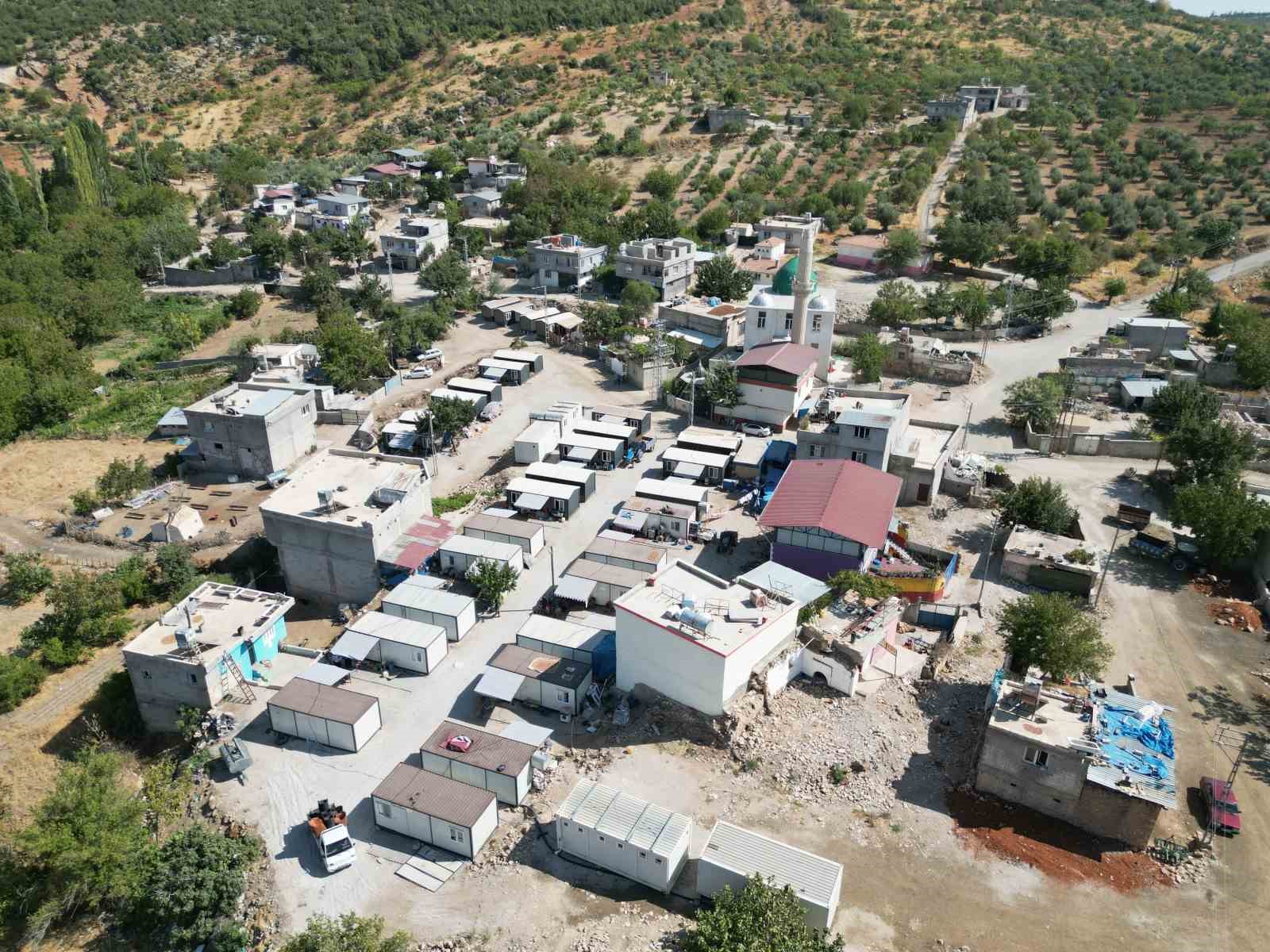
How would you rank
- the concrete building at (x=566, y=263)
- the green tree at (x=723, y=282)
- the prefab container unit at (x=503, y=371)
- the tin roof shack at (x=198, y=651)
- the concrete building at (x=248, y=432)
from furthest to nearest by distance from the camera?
1. the concrete building at (x=566, y=263)
2. the green tree at (x=723, y=282)
3. the prefab container unit at (x=503, y=371)
4. the concrete building at (x=248, y=432)
5. the tin roof shack at (x=198, y=651)

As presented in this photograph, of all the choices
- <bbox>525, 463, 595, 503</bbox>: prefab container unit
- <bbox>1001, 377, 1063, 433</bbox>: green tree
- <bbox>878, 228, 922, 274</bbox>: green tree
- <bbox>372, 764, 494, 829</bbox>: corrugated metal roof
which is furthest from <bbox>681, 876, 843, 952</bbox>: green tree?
<bbox>878, 228, 922, 274</bbox>: green tree

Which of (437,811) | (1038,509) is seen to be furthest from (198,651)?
(1038,509)

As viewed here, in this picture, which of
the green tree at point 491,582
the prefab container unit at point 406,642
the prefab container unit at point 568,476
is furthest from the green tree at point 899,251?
the prefab container unit at point 406,642

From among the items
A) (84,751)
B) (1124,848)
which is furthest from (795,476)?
(84,751)

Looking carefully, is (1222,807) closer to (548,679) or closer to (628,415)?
(548,679)

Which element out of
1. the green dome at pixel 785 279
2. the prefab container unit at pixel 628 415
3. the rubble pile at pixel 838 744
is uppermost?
the green dome at pixel 785 279

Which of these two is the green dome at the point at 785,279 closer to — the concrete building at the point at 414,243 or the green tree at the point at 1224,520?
the concrete building at the point at 414,243

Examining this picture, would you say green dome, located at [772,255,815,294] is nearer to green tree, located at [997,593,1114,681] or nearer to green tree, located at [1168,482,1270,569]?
green tree, located at [1168,482,1270,569]
